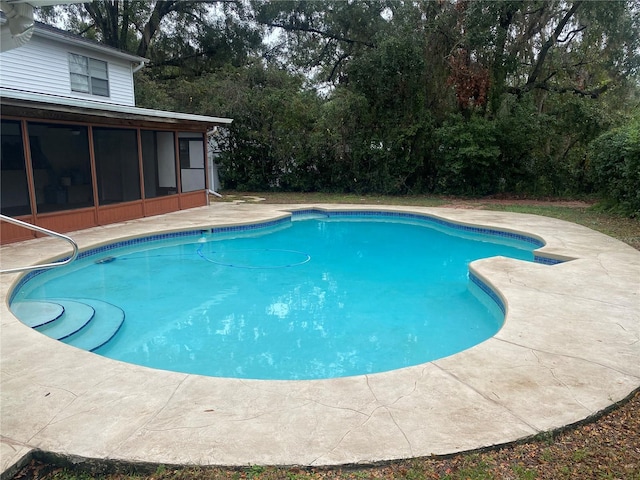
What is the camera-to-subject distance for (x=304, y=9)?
59.4 ft

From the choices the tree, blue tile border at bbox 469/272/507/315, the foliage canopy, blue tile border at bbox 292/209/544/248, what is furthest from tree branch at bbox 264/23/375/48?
blue tile border at bbox 469/272/507/315

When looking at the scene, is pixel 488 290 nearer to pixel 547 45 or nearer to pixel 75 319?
pixel 75 319

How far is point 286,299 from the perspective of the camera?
20.1 ft

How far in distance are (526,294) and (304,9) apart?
54.0 ft

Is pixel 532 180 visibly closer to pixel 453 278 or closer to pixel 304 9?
pixel 453 278

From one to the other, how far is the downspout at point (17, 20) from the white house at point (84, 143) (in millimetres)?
4947

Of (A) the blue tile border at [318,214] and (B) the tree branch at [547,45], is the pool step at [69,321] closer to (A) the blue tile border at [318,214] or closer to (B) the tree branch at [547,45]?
(A) the blue tile border at [318,214]

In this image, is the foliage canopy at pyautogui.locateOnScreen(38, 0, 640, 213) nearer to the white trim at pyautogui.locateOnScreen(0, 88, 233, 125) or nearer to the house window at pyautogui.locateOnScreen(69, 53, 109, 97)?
the house window at pyautogui.locateOnScreen(69, 53, 109, 97)

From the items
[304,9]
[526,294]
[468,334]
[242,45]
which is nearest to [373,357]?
[468,334]

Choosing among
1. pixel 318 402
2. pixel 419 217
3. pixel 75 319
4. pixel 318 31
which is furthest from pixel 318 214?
pixel 318 402

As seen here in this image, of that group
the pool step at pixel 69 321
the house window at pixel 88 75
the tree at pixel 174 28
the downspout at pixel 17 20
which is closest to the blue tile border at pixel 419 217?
the house window at pixel 88 75

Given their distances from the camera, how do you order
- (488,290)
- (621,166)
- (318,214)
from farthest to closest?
(318,214) < (621,166) < (488,290)

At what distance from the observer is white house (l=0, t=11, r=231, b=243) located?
778 centimetres

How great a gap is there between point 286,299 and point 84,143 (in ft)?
18.6
